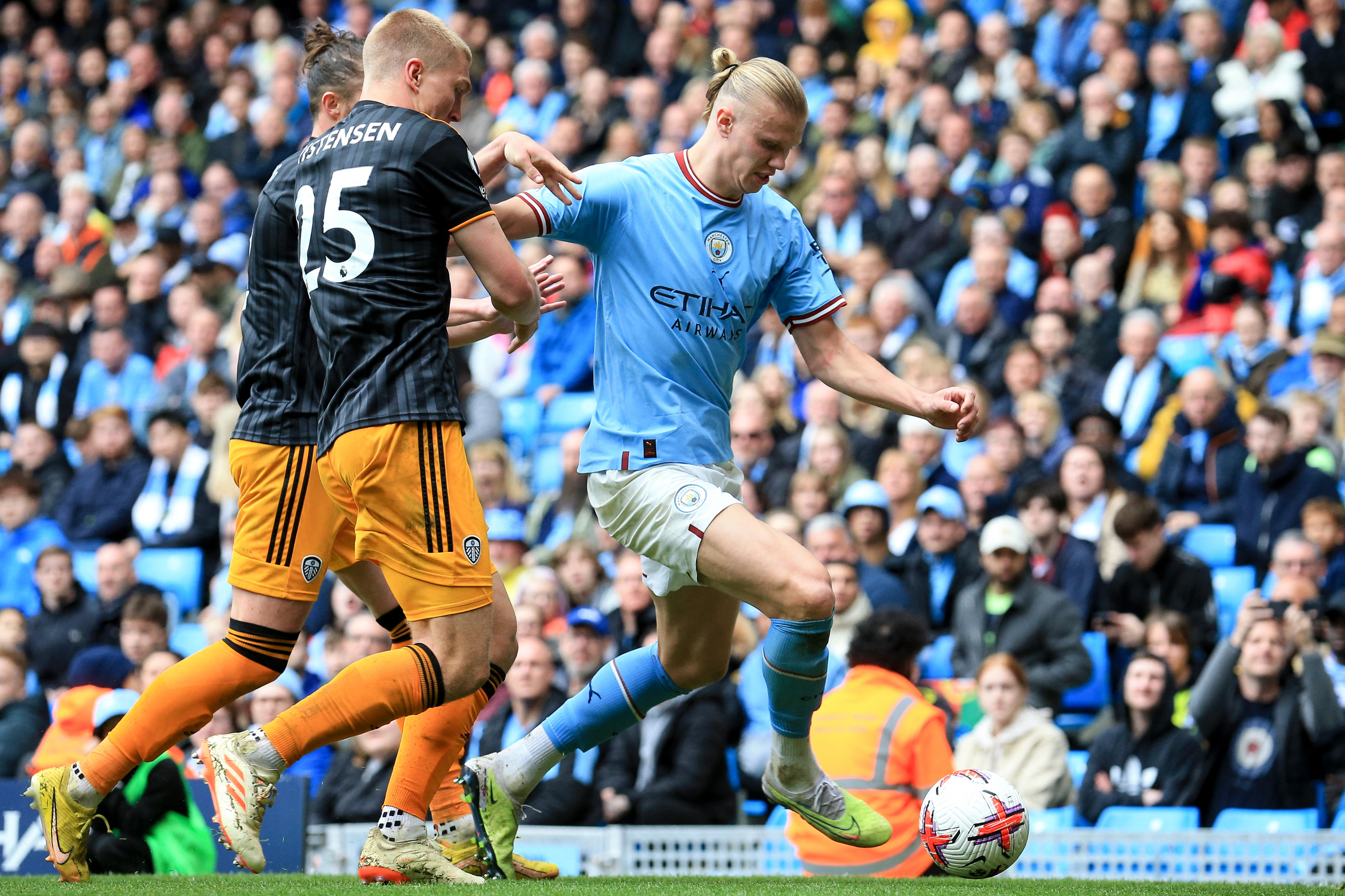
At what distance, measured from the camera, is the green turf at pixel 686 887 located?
4641mm

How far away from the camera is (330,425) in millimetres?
4660

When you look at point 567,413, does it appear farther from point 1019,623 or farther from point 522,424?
point 1019,623

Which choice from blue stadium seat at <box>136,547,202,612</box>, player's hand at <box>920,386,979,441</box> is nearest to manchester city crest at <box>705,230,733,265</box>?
player's hand at <box>920,386,979,441</box>

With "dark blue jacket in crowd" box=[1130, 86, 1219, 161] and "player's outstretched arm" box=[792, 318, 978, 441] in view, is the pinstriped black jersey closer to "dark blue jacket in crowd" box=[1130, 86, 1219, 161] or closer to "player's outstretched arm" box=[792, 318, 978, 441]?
"player's outstretched arm" box=[792, 318, 978, 441]

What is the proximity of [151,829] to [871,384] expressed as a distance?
3.56m

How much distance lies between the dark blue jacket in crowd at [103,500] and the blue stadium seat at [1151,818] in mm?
8269

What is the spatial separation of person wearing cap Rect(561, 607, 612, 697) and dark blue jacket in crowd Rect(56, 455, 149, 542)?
5235 mm

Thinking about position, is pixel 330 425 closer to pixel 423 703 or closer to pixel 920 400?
pixel 423 703

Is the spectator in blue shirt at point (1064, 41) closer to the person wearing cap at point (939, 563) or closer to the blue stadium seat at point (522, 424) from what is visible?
the blue stadium seat at point (522, 424)

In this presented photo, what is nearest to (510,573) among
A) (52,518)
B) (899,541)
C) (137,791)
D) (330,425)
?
(899,541)

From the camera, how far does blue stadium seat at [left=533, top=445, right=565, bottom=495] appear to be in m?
11.8

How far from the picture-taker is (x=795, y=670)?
5.04 m

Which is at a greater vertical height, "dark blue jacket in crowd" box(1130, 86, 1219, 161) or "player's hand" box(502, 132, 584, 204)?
"dark blue jacket in crowd" box(1130, 86, 1219, 161)

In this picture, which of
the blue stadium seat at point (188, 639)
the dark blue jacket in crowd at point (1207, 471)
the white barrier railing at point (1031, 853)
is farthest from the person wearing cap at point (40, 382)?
the dark blue jacket in crowd at point (1207, 471)
